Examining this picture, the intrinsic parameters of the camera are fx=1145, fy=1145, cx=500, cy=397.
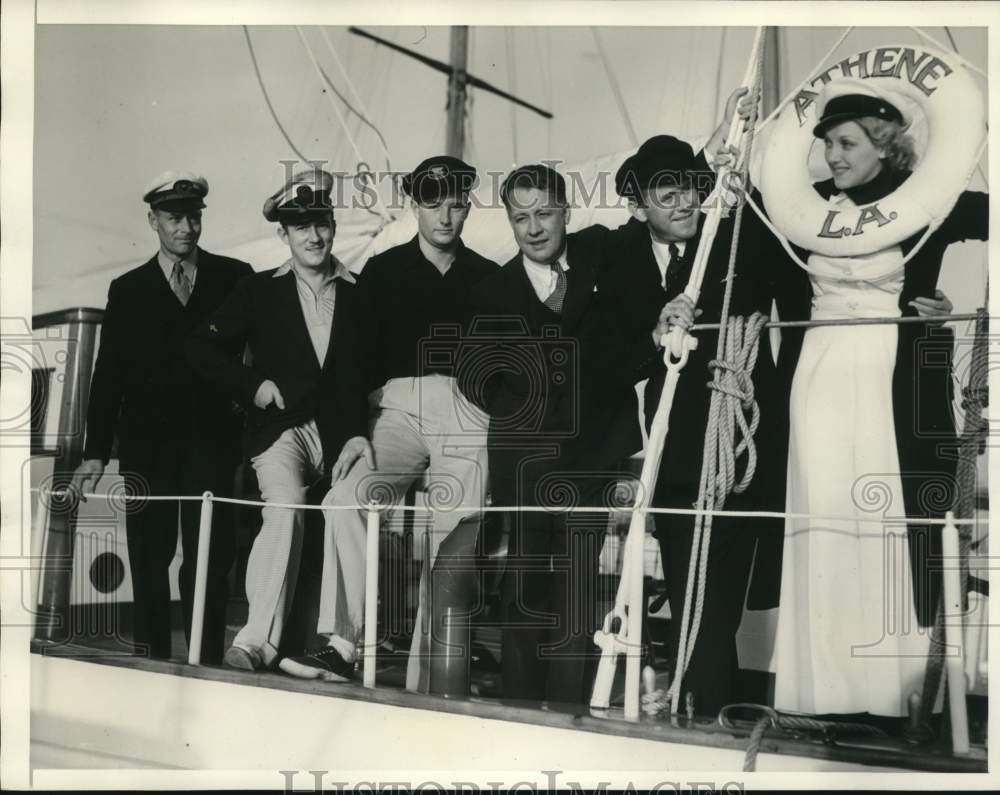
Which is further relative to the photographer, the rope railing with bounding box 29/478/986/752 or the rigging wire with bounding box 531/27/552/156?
the rigging wire with bounding box 531/27/552/156

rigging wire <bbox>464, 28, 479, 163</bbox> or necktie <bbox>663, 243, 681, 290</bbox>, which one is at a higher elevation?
rigging wire <bbox>464, 28, 479, 163</bbox>

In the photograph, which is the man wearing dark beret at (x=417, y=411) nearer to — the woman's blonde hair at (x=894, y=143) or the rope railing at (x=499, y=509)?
the rope railing at (x=499, y=509)

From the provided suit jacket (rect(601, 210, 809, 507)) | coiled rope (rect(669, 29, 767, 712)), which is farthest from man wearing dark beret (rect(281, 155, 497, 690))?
coiled rope (rect(669, 29, 767, 712))

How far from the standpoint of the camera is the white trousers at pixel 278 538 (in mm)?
3221

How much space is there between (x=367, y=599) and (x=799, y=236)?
4.94ft

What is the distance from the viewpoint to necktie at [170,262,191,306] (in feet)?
11.1

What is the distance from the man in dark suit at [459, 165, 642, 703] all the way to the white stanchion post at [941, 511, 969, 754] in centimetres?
86

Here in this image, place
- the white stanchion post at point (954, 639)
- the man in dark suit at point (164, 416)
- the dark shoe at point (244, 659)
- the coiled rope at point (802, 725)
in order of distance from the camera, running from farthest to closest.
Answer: the man in dark suit at point (164, 416)
the dark shoe at point (244, 659)
the coiled rope at point (802, 725)
the white stanchion post at point (954, 639)

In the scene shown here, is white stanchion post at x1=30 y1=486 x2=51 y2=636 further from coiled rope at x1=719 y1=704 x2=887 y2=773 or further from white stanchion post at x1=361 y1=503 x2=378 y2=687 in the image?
coiled rope at x1=719 y1=704 x2=887 y2=773

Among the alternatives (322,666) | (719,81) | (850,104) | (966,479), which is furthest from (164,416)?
(966,479)

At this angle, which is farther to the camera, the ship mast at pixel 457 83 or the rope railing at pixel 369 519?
the ship mast at pixel 457 83

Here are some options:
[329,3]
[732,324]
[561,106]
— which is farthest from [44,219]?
[732,324]

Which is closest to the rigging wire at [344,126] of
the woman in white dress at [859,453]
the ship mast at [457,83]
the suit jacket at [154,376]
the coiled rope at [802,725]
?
the ship mast at [457,83]

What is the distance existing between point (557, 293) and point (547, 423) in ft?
1.20
